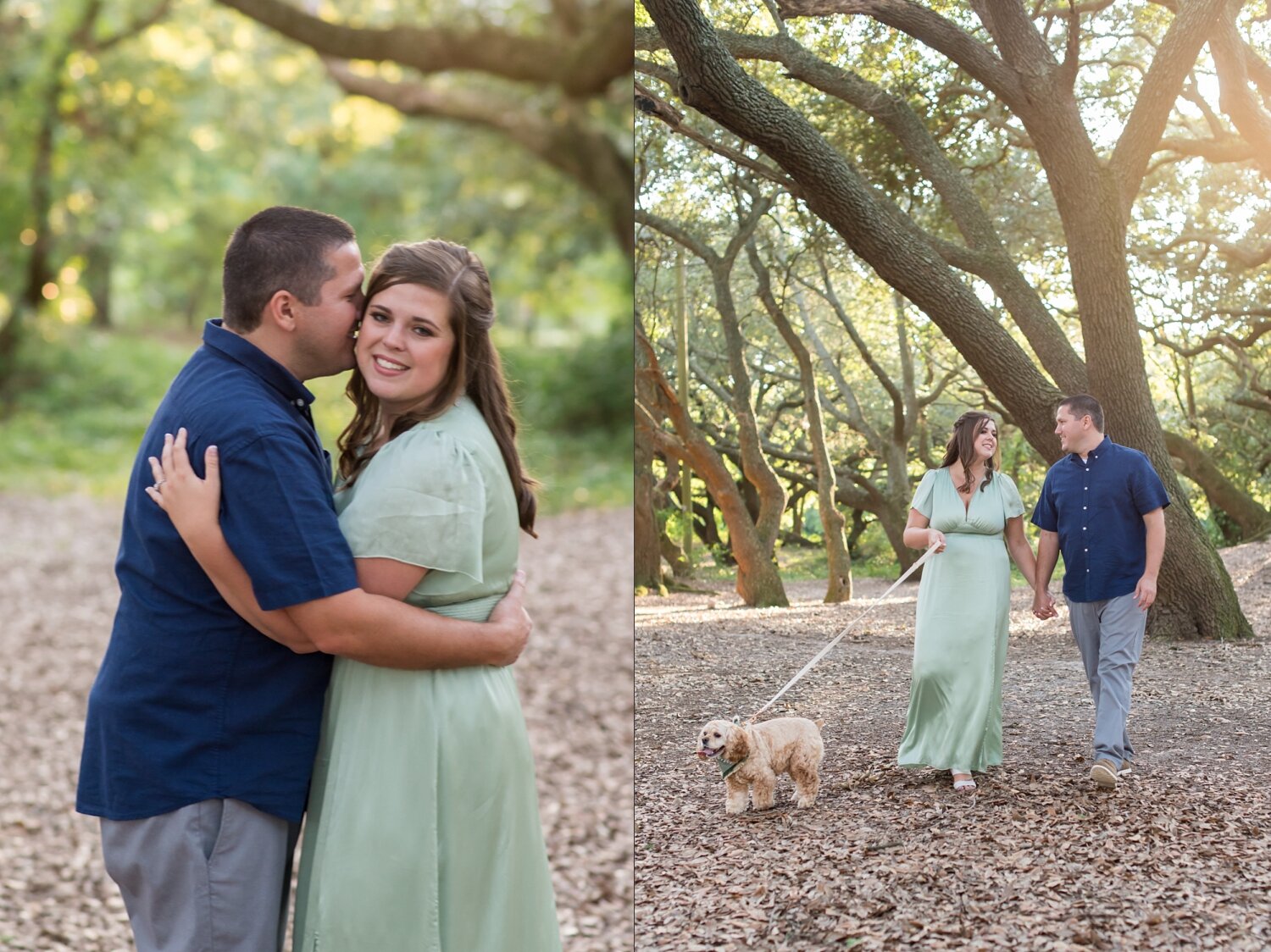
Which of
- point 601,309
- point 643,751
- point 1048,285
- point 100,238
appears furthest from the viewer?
point 601,309

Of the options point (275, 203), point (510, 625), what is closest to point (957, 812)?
point (510, 625)

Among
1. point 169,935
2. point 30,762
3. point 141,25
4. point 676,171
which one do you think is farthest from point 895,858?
point 141,25

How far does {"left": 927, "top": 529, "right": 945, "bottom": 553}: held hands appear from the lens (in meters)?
2.66

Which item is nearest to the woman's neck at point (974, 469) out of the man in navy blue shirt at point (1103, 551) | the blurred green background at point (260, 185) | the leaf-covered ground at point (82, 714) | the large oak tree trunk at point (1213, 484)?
the man in navy blue shirt at point (1103, 551)

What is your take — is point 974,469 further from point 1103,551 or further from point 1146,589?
point 1146,589

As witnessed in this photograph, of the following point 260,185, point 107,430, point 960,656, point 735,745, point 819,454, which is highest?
point 260,185

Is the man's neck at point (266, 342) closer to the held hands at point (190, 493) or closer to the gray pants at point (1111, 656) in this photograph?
the held hands at point (190, 493)

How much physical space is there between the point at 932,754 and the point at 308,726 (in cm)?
133

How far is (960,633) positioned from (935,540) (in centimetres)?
22

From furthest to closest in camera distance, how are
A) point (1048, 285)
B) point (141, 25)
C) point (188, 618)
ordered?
point (141, 25) < point (1048, 285) < point (188, 618)

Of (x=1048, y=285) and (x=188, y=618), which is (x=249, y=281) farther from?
(x=1048, y=285)

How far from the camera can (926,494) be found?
265 centimetres

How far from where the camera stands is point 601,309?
20.4 meters

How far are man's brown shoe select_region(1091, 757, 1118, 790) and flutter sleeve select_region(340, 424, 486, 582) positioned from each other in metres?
1.38
